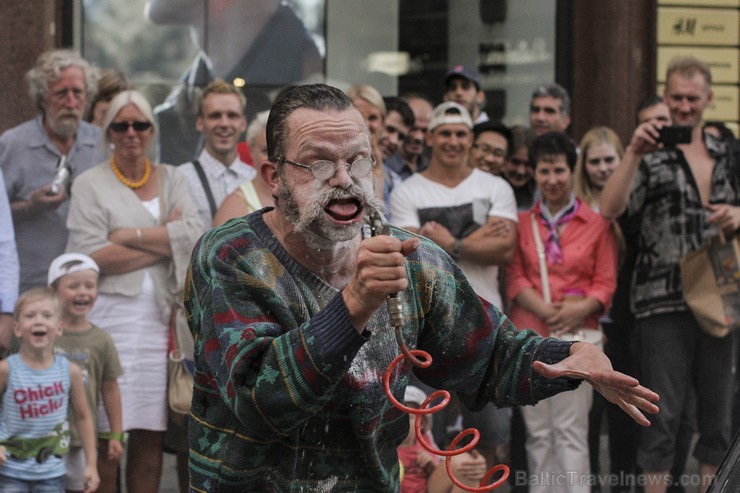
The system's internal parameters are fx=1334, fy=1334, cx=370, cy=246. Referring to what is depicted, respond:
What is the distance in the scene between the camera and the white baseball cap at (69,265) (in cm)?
612

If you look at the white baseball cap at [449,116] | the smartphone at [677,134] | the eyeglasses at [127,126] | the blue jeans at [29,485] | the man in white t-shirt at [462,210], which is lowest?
the blue jeans at [29,485]

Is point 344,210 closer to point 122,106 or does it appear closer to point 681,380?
point 122,106

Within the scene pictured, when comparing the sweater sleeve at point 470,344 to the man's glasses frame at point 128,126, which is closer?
the sweater sleeve at point 470,344

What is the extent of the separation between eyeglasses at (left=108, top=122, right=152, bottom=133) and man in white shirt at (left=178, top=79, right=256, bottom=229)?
0.28 metres

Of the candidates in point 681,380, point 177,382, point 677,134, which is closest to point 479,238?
point 677,134

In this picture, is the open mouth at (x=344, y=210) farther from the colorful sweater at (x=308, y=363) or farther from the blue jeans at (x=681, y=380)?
the blue jeans at (x=681, y=380)

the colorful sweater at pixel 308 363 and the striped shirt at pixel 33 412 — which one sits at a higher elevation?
the colorful sweater at pixel 308 363

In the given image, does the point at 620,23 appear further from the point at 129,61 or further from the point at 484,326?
the point at 484,326

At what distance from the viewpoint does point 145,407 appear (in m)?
6.28

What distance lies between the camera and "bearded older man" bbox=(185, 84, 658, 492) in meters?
3.02

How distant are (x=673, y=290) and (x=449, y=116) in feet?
4.79

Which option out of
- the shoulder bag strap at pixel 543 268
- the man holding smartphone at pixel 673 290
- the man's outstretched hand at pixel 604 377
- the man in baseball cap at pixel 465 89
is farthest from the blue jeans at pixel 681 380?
the man's outstretched hand at pixel 604 377

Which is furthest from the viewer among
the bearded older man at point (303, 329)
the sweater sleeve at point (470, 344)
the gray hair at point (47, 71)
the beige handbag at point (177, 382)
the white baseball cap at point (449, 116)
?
the white baseball cap at point (449, 116)

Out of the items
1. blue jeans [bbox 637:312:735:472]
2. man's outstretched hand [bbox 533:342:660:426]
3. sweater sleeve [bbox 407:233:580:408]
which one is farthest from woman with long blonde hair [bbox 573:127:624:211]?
man's outstretched hand [bbox 533:342:660:426]
